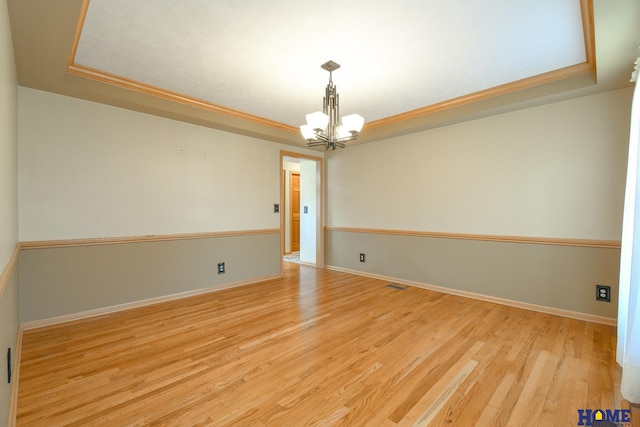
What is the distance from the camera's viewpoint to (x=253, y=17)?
1965mm

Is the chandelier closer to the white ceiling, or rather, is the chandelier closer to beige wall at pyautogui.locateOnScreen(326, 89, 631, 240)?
the white ceiling

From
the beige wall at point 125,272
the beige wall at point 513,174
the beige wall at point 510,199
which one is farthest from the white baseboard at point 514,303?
the beige wall at point 125,272

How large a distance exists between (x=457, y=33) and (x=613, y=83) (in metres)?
1.79

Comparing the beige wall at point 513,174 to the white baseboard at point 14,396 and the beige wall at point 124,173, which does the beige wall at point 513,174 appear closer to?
the beige wall at point 124,173

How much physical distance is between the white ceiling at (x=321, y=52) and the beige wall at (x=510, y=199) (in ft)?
0.98

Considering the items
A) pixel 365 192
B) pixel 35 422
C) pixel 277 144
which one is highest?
pixel 277 144

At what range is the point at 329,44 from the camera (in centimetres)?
227

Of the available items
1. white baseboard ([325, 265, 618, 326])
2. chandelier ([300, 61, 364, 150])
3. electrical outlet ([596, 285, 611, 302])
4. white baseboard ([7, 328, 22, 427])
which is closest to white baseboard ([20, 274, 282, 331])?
white baseboard ([7, 328, 22, 427])

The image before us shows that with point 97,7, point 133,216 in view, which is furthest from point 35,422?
point 97,7

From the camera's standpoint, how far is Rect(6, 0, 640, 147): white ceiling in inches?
73.4

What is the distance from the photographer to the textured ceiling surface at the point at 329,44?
1.89 m

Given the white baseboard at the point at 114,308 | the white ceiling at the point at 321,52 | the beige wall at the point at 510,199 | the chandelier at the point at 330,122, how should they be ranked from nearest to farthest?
1. the white ceiling at the point at 321,52
2. the chandelier at the point at 330,122
3. the white baseboard at the point at 114,308
4. the beige wall at the point at 510,199

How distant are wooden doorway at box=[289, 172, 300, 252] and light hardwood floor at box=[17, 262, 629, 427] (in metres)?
4.12

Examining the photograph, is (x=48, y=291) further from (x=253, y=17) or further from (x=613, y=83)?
(x=613, y=83)
